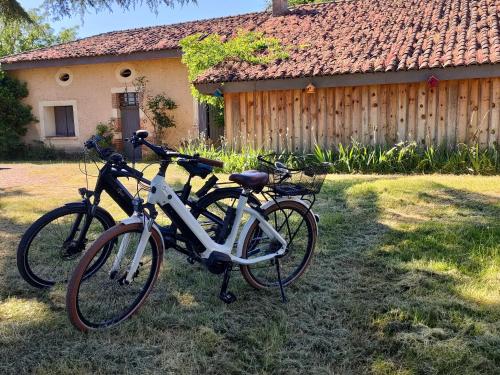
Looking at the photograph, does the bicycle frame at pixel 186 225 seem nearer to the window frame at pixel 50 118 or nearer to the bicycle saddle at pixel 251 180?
the bicycle saddle at pixel 251 180

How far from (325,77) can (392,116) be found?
162 cm

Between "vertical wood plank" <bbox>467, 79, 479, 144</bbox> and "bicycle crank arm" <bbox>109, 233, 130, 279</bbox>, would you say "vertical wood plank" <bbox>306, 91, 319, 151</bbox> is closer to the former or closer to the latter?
"vertical wood plank" <bbox>467, 79, 479, 144</bbox>

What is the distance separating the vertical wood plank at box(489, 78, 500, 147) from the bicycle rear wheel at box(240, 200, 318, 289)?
6598 mm

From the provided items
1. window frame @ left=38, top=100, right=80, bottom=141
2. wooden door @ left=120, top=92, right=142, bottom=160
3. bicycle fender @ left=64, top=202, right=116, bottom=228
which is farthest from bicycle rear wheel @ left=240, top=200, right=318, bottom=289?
window frame @ left=38, top=100, right=80, bottom=141

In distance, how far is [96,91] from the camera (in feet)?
45.9

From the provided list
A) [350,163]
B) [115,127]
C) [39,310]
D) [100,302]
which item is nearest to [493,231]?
[100,302]


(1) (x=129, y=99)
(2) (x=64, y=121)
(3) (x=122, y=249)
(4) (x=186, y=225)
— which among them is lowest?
(3) (x=122, y=249)

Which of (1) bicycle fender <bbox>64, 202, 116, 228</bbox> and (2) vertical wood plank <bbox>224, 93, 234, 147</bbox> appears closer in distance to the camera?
(1) bicycle fender <bbox>64, 202, 116, 228</bbox>

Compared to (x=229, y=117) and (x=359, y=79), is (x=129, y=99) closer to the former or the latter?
(x=229, y=117)

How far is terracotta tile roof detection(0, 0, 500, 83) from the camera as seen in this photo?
8734 mm

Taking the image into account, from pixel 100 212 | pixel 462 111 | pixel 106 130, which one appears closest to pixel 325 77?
pixel 462 111

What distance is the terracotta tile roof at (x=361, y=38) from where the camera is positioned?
8.73 meters

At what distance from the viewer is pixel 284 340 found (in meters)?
2.53

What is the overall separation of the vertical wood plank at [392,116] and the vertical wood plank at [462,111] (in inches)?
46.6
